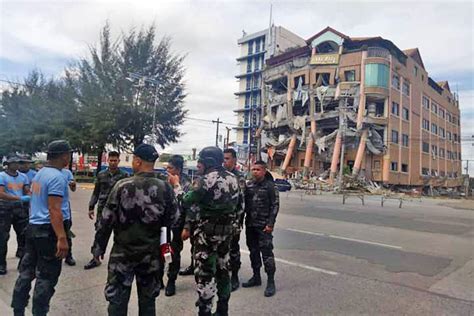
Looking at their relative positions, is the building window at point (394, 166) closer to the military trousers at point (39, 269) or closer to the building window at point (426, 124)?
the building window at point (426, 124)

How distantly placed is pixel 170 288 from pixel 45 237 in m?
1.58

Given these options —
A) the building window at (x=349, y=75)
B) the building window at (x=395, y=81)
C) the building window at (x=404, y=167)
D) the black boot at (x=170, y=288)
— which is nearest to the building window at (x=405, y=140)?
the building window at (x=404, y=167)

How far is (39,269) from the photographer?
10.7ft

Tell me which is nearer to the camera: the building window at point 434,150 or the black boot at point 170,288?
the black boot at point 170,288

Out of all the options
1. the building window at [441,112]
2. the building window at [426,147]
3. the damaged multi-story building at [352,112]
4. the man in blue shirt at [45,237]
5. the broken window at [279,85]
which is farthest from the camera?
the building window at [441,112]

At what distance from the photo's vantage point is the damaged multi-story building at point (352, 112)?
148 feet

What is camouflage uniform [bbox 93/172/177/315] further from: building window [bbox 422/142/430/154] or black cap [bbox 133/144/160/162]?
building window [bbox 422/142/430/154]

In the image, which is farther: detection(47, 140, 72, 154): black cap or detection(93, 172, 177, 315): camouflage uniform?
detection(47, 140, 72, 154): black cap

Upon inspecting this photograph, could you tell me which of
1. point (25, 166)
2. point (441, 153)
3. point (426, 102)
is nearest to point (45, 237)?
point (25, 166)

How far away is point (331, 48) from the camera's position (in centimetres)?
5103

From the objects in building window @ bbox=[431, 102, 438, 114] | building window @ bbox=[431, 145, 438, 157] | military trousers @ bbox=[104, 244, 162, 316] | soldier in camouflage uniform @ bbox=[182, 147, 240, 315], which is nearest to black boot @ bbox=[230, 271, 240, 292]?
soldier in camouflage uniform @ bbox=[182, 147, 240, 315]

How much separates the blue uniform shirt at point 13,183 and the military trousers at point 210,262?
121 inches

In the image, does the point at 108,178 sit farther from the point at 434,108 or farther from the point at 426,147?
the point at 434,108

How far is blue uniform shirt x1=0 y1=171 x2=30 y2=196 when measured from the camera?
4910 mm
